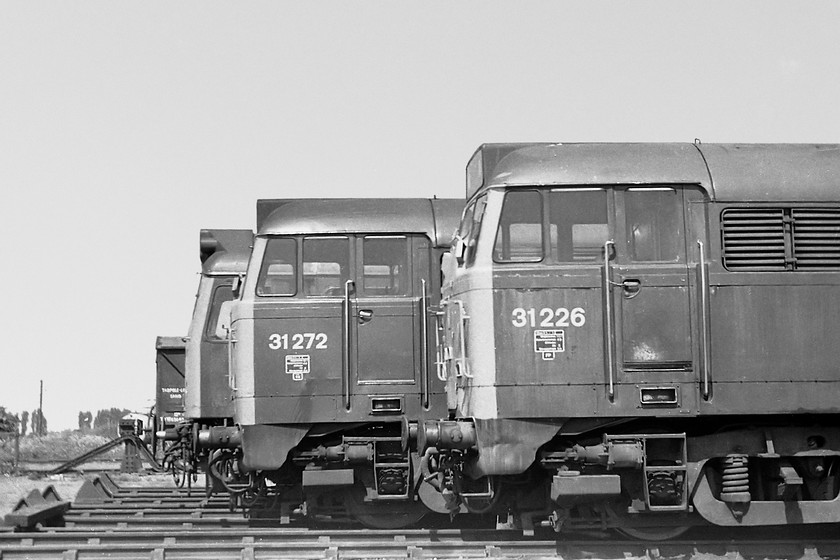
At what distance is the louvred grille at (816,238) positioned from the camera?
970cm

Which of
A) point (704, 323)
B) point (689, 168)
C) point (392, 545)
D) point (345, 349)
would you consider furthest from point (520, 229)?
point (392, 545)

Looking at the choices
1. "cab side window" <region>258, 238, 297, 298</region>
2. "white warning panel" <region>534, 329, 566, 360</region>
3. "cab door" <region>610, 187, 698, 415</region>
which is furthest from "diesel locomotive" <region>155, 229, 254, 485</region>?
"cab door" <region>610, 187, 698, 415</region>

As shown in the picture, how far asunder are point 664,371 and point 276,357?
4.43m

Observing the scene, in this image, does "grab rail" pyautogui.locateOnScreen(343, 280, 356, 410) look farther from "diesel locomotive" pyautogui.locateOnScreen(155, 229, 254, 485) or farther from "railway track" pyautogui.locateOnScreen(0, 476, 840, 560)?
"diesel locomotive" pyautogui.locateOnScreen(155, 229, 254, 485)

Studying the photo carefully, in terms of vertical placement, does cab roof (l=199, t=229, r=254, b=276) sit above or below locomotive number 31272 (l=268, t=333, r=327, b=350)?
above

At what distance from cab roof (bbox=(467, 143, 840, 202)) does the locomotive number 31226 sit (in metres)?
1.11

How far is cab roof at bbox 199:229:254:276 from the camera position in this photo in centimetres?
1512

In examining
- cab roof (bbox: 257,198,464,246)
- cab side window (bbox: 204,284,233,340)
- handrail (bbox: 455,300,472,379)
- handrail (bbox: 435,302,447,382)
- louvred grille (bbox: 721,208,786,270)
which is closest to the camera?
louvred grille (bbox: 721,208,786,270)

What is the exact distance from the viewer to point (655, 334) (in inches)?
381

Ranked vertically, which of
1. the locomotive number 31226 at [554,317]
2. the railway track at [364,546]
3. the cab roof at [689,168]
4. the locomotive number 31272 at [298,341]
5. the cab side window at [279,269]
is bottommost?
the railway track at [364,546]

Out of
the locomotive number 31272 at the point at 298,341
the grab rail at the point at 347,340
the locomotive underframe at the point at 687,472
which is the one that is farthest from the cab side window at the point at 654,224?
the locomotive number 31272 at the point at 298,341

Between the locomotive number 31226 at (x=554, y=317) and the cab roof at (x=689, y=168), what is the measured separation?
1115 millimetres

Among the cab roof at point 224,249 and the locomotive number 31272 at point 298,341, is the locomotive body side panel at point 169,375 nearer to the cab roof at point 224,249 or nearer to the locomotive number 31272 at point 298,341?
the cab roof at point 224,249

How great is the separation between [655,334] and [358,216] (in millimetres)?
4017
